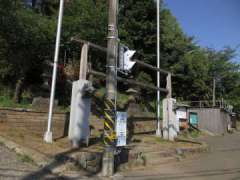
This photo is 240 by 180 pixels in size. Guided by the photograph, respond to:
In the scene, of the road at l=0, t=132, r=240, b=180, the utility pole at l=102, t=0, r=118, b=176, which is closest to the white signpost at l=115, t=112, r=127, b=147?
the utility pole at l=102, t=0, r=118, b=176

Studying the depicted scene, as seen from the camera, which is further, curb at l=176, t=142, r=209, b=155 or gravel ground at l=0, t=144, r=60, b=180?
curb at l=176, t=142, r=209, b=155

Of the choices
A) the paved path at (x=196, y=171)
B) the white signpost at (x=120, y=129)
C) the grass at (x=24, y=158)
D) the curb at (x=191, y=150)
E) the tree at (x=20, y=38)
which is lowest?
the paved path at (x=196, y=171)

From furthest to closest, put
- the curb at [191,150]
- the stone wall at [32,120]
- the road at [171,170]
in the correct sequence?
the curb at [191,150], the stone wall at [32,120], the road at [171,170]

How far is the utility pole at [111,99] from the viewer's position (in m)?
6.41

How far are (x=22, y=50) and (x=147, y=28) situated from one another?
13041mm

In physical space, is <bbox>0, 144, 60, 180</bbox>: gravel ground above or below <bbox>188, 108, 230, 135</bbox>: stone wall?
below

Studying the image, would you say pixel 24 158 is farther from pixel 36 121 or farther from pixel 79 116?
pixel 36 121

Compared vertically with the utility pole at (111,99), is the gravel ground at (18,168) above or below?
below

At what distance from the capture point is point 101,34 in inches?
653

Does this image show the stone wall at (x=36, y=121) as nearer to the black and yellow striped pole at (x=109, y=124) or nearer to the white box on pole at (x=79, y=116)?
the white box on pole at (x=79, y=116)

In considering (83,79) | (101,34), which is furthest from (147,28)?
(83,79)

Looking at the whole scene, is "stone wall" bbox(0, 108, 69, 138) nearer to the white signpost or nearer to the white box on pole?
the white box on pole

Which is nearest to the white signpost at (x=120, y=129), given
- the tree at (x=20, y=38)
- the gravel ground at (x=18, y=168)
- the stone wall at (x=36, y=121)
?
Result: the gravel ground at (x=18, y=168)

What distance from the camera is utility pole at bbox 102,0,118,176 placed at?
6.41 metres
